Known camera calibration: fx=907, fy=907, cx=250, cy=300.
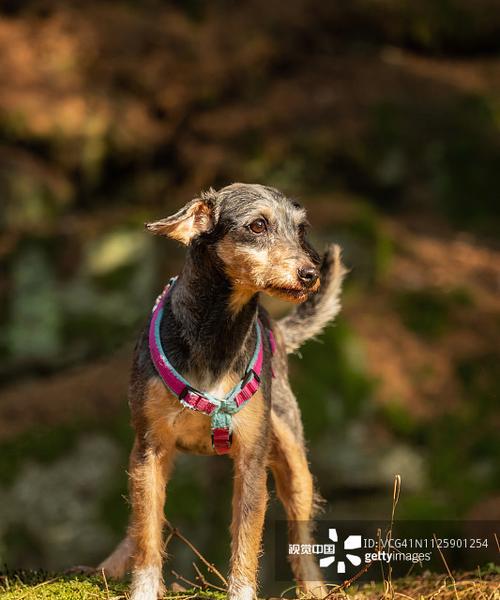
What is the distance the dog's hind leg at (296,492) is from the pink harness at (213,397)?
748mm

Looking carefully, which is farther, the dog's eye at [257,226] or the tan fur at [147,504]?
the tan fur at [147,504]

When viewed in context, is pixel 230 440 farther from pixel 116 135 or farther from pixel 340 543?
pixel 116 135

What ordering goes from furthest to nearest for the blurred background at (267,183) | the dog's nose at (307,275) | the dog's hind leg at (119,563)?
the blurred background at (267,183) < the dog's hind leg at (119,563) < the dog's nose at (307,275)

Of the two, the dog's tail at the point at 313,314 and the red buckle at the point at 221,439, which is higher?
the dog's tail at the point at 313,314

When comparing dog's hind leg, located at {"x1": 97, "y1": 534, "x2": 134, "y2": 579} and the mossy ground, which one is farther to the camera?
dog's hind leg, located at {"x1": 97, "y1": 534, "x2": 134, "y2": 579}

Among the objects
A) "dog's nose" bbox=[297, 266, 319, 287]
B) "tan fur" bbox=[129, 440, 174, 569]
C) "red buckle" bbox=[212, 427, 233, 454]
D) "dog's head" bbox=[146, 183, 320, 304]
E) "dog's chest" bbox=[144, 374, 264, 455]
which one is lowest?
"tan fur" bbox=[129, 440, 174, 569]

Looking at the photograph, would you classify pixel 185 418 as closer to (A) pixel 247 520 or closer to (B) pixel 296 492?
(A) pixel 247 520

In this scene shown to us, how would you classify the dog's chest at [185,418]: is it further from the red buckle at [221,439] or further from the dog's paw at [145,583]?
the dog's paw at [145,583]

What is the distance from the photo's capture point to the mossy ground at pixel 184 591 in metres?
5.30

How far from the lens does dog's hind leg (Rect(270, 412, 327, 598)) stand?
6.02 meters

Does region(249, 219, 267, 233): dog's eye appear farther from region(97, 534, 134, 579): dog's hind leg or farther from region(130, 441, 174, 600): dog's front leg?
region(97, 534, 134, 579): dog's hind leg

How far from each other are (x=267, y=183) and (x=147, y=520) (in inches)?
435

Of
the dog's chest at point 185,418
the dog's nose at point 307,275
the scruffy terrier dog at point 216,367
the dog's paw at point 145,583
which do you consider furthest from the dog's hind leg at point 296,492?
the dog's nose at point 307,275

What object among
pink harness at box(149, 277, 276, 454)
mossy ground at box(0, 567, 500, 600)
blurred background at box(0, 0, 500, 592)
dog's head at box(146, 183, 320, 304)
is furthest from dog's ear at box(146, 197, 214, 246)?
blurred background at box(0, 0, 500, 592)
